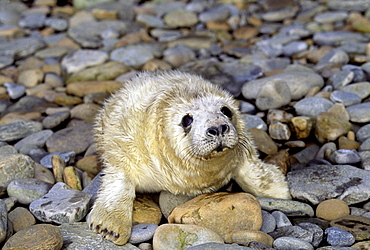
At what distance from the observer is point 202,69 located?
8.00 m

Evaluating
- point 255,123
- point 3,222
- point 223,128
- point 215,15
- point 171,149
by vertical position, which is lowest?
point 215,15

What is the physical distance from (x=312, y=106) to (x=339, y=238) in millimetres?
2814

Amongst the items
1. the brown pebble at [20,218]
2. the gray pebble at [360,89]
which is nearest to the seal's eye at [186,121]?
the brown pebble at [20,218]

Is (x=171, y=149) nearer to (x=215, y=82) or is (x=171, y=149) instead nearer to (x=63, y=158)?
(x=63, y=158)

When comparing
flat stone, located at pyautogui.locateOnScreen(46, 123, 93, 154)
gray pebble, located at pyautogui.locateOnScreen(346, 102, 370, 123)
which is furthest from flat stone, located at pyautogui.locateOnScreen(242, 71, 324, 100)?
flat stone, located at pyautogui.locateOnScreen(46, 123, 93, 154)

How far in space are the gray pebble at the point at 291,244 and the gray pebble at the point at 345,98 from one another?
3.12 meters

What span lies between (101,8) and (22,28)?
194 cm

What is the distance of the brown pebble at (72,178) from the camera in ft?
15.8

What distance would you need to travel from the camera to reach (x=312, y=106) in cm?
624

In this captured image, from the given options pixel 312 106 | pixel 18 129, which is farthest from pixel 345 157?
pixel 18 129

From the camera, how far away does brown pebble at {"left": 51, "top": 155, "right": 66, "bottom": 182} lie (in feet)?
16.4

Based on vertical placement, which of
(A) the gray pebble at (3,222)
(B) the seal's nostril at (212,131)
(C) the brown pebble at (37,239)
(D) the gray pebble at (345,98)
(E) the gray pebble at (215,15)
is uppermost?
(B) the seal's nostril at (212,131)

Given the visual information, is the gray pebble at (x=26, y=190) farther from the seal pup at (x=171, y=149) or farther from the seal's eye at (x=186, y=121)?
the seal's eye at (x=186, y=121)

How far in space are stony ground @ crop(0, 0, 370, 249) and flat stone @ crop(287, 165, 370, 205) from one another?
1 centimetres
